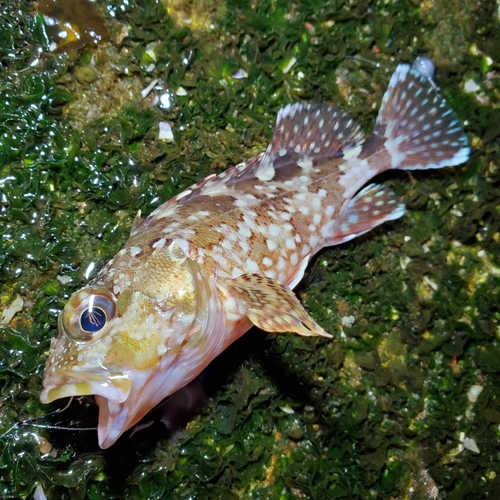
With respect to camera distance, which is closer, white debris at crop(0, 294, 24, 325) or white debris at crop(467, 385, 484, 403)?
white debris at crop(0, 294, 24, 325)

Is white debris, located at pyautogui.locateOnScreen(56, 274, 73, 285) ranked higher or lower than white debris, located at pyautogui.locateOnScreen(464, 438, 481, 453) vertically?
higher

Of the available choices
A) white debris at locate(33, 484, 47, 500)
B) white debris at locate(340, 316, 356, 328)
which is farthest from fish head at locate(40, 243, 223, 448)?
white debris at locate(340, 316, 356, 328)

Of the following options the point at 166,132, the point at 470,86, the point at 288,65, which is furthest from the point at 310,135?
the point at 470,86

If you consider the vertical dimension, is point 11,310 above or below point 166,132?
below

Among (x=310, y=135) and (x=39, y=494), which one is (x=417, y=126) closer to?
(x=310, y=135)

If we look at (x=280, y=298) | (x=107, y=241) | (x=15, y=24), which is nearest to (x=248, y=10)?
(x=15, y=24)

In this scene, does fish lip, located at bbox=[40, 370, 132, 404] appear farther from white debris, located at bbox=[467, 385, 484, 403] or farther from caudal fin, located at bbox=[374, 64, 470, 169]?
white debris, located at bbox=[467, 385, 484, 403]

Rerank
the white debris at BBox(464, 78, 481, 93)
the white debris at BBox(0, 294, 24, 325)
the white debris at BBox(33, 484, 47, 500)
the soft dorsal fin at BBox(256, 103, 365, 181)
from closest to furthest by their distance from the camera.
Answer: the white debris at BBox(33, 484, 47, 500) < the white debris at BBox(0, 294, 24, 325) < the soft dorsal fin at BBox(256, 103, 365, 181) < the white debris at BBox(464, 78, 481, 93)
